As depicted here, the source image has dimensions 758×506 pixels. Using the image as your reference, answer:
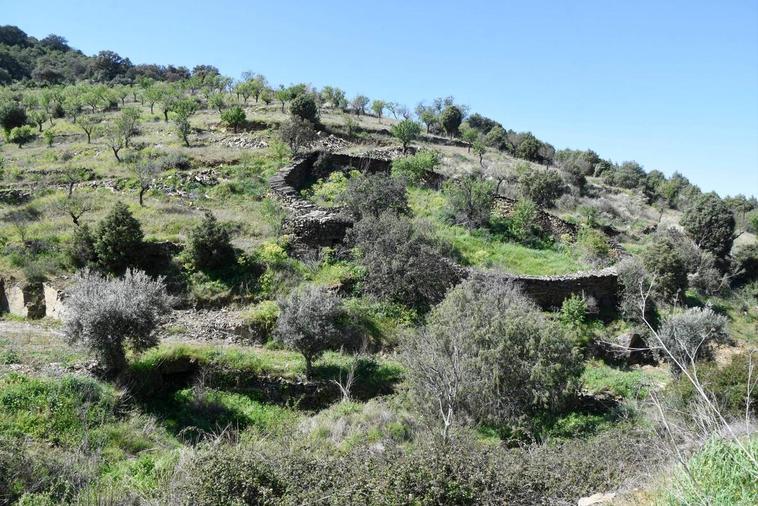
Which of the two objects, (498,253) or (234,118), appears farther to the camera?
(234,118)

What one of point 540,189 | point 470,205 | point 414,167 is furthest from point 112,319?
point 540,189

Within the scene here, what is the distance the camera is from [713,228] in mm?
29250

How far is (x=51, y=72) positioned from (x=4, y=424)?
234 feet

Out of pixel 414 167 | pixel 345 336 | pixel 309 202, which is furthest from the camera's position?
pixel 414 167

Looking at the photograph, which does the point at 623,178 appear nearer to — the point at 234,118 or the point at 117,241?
the point at 234,118

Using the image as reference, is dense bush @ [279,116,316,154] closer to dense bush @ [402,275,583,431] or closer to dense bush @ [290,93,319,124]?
dense bush @ [290,93,319,124]

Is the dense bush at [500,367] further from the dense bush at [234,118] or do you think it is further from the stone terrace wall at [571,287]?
the dense bush at [234,118]

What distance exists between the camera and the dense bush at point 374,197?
20.1 m

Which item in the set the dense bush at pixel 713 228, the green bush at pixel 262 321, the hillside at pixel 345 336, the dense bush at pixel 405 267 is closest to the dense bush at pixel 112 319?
the hillside at pixel 345 336

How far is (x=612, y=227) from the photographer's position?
27.8 metres

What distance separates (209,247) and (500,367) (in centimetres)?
1063

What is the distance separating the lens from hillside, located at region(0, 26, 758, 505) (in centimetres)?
741

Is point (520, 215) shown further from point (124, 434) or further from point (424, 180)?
point (124, 434)

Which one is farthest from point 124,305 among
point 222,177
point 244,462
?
point 222,177
